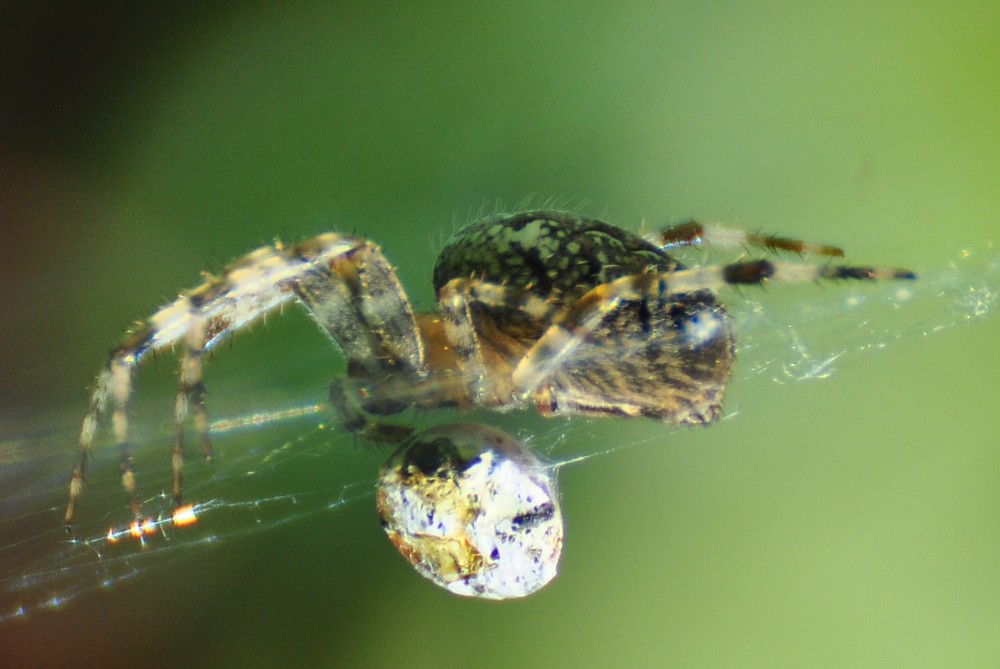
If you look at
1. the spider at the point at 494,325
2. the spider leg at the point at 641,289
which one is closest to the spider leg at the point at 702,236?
the spider at the point at 494,325

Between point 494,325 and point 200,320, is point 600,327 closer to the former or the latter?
point 494,325

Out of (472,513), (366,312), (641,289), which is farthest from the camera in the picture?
(366,312)

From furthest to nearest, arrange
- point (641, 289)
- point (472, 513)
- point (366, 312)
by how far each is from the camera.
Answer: point (366, 312) → point (641, 289) → point (472, 513)

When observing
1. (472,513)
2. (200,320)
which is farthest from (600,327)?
(200,320)

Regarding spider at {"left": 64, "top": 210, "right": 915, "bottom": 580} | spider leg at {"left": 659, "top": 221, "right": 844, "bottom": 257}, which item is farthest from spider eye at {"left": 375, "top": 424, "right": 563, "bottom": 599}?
spider leg at {"left": 659, "top": 221, "right": 844, "bottom": 257}

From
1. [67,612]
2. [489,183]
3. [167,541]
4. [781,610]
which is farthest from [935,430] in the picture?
[67,612]

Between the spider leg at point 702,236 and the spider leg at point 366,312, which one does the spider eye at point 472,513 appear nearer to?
the spider leg at point 366,312
